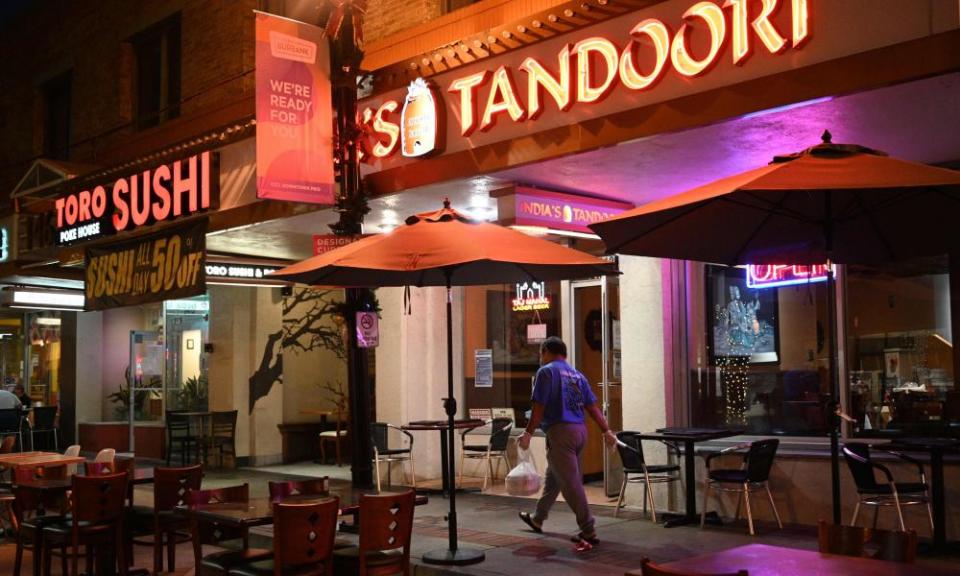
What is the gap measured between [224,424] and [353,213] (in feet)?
26.1

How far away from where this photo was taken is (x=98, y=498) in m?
8.52

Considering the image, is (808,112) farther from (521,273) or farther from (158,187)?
(158,187)

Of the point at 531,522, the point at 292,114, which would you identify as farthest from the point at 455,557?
the point at 292,114

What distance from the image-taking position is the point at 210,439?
1706cm

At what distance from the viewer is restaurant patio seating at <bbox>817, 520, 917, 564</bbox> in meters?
4.87

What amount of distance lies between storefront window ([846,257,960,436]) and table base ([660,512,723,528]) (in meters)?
1.64

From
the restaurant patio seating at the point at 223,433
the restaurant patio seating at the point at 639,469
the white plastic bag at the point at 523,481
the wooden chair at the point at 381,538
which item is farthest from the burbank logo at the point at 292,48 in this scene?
the restaurant patio seating at the point at 223,433

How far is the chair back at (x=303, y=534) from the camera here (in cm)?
643

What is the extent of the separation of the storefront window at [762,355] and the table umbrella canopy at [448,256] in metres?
2.49

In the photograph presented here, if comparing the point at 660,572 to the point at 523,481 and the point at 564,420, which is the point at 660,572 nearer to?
the point at 564,420

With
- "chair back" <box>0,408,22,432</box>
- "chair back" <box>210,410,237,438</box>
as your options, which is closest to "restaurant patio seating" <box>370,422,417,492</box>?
"chair back" <box>210,410,237,438</box>

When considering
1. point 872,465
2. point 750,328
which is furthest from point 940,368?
point 750,328

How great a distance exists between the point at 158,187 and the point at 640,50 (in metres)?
8.48

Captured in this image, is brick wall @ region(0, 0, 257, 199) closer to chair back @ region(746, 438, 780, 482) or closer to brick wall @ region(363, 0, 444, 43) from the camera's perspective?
brick wall @ region(363, 0, 444, 43)
